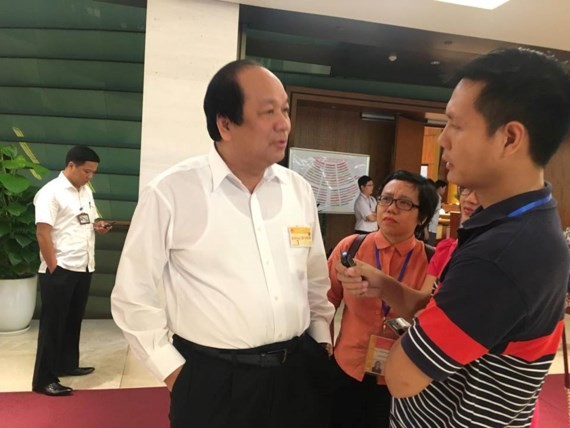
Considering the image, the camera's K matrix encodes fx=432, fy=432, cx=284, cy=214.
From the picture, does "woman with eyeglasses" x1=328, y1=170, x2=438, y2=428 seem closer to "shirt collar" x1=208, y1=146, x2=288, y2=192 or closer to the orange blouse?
the orange blouse

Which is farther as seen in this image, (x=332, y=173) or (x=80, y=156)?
(x=332, y=173)

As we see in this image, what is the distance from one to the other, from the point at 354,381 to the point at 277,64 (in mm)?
4650

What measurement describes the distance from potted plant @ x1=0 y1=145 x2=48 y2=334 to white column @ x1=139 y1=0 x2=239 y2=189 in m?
1.26

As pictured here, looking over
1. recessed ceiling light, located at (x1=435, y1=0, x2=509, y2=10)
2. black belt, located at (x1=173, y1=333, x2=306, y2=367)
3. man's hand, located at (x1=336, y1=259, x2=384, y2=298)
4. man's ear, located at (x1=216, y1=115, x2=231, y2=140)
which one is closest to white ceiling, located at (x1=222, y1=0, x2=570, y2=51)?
recessed ceiling light, located at (x1=435, y1=0, x2=509, y2=10)

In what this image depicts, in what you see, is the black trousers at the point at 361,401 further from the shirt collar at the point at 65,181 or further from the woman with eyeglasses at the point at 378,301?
the shirt collar at the point at 65,181

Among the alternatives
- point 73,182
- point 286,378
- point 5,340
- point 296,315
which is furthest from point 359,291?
point 5,340

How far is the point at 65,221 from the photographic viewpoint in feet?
10.1

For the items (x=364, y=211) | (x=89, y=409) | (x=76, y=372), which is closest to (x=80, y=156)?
(x=76, y=372)

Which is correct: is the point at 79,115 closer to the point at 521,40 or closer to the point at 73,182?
the point at 73,182

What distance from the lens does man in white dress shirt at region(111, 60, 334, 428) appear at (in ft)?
4.07

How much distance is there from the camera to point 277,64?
555 cm

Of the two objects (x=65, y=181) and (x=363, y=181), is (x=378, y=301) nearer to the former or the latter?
(x=65, y=181)

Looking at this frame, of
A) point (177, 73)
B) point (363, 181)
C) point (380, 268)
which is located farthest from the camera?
point (363, 181)

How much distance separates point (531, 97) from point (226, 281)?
0.87 metres
